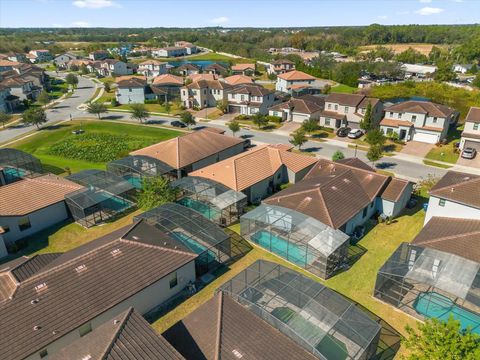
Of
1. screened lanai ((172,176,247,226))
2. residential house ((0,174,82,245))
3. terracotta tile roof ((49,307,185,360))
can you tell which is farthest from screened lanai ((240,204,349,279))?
residential house ((0,174,82,245))

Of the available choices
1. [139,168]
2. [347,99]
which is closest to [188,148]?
[139,168]

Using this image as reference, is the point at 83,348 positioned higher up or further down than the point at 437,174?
higher up

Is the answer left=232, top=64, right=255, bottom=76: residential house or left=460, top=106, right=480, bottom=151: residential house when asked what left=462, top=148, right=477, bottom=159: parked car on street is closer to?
left=460, top=106, right=480, bottom=151: residential house

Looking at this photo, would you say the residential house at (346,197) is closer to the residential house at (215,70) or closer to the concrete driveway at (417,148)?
the concrete driveway at (417,148)

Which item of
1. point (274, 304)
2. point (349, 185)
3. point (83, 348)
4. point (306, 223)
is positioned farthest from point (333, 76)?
point (83, 348)

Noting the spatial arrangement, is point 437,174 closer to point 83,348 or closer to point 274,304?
point 274,304

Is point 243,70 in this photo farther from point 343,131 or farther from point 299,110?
point 343,131
